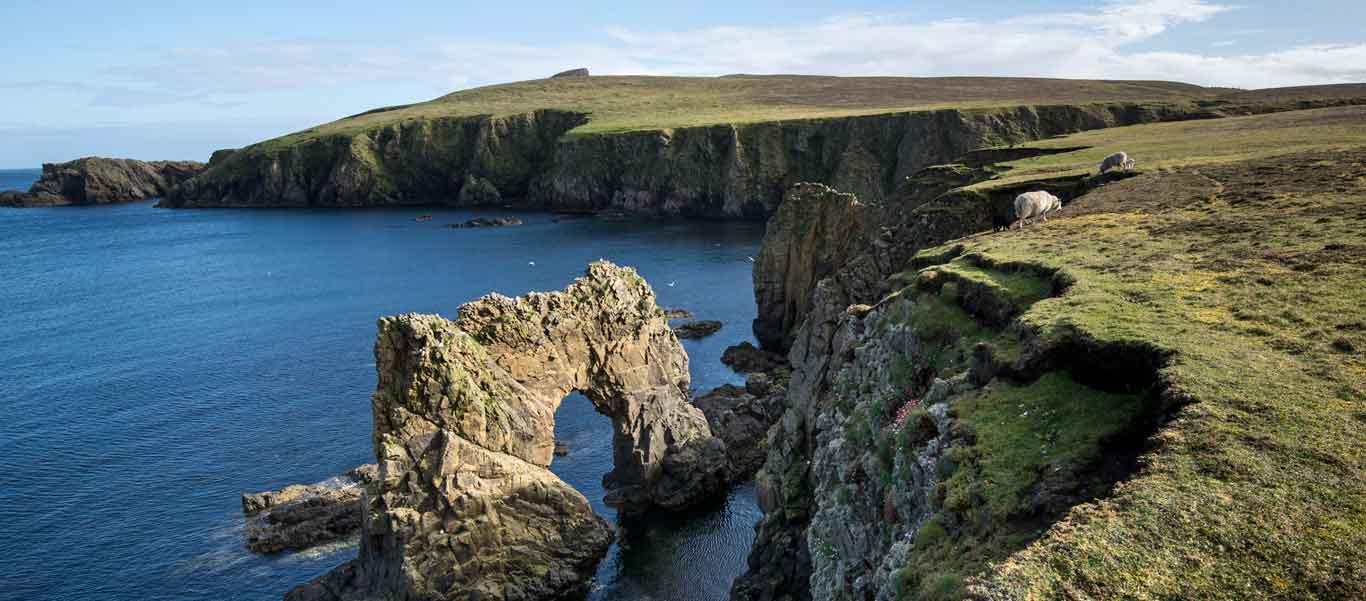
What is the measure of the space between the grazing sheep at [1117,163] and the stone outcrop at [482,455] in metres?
27.6

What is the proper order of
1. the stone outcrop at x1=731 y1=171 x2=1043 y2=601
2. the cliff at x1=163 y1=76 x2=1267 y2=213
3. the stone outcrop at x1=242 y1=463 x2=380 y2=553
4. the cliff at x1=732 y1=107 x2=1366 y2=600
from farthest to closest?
the cliff at x1=163 y1=76 x2=1267 y2=213 < the stone outcrop at x1=242 y1=463 x2=380 y2=553 < the stone outcrop at x1=731 y1=171 x2=1043 y2=601 < the cliff at x1=732 y1=107 x2=1366 y2=600

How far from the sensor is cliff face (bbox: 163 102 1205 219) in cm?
14212

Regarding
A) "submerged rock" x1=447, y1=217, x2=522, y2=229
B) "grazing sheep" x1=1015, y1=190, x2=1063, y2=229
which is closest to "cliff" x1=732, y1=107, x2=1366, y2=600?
"grazing sheep" x1=1015, y1=190, x2=1063, y2=229

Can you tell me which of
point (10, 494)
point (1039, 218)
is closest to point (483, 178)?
point (10, 494)

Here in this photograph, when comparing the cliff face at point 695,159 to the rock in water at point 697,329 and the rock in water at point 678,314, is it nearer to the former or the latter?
the rock in water at point 678,314

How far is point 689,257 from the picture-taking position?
119m

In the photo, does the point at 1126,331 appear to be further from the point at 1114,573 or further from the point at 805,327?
the point at 805,327

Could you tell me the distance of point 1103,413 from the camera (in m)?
18.7

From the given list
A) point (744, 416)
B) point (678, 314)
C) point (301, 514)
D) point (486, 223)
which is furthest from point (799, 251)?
point (486, 223)

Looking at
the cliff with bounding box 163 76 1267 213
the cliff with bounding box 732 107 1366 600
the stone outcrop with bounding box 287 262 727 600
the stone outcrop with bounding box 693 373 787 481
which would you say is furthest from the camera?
the cliff with bounding box 163 76 1267 213

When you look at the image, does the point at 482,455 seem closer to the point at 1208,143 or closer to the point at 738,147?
the point at 1208,143

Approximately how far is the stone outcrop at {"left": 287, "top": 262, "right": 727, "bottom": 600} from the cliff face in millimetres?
96282

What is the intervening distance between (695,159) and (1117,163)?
119 meters

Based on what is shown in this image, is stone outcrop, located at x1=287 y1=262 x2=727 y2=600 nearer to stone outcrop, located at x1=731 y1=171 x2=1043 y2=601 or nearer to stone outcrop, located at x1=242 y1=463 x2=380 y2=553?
A: stone outcrop, located at x1=242 y1=463 x2=380 y2=553
